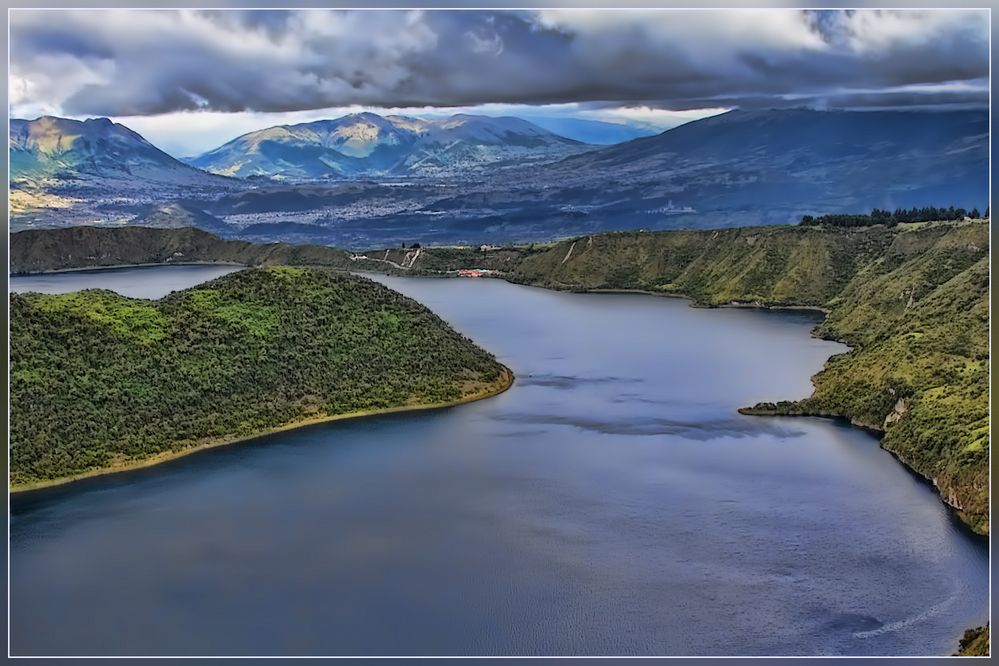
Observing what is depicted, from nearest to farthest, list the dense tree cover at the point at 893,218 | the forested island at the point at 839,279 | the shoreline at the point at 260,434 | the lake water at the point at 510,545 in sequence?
the lake water at the point at 510,545
the shoreline at the point at 260,434
the forested island at the point at 839,279
the dense tree cover at the point at 893,218

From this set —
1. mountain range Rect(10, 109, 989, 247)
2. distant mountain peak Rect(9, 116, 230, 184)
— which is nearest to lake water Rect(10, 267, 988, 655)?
mountain range Rect(10, 109, 989, 247)

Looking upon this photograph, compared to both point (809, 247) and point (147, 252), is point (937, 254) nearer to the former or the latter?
point (809, 247)

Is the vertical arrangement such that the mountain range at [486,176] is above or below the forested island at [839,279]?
above

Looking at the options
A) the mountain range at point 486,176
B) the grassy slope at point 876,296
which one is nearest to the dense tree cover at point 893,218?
the grassy slope at point 876,296

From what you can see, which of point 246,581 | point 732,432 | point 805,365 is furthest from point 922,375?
point 246,581

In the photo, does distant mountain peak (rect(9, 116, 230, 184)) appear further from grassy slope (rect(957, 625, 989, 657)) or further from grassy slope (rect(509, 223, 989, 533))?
grassy slope (rect(509, 223, 989, 533))

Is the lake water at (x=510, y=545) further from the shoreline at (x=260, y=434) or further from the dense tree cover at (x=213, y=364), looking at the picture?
the dense tree cover at (x=213, y=364)

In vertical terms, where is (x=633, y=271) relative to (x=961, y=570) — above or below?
above
